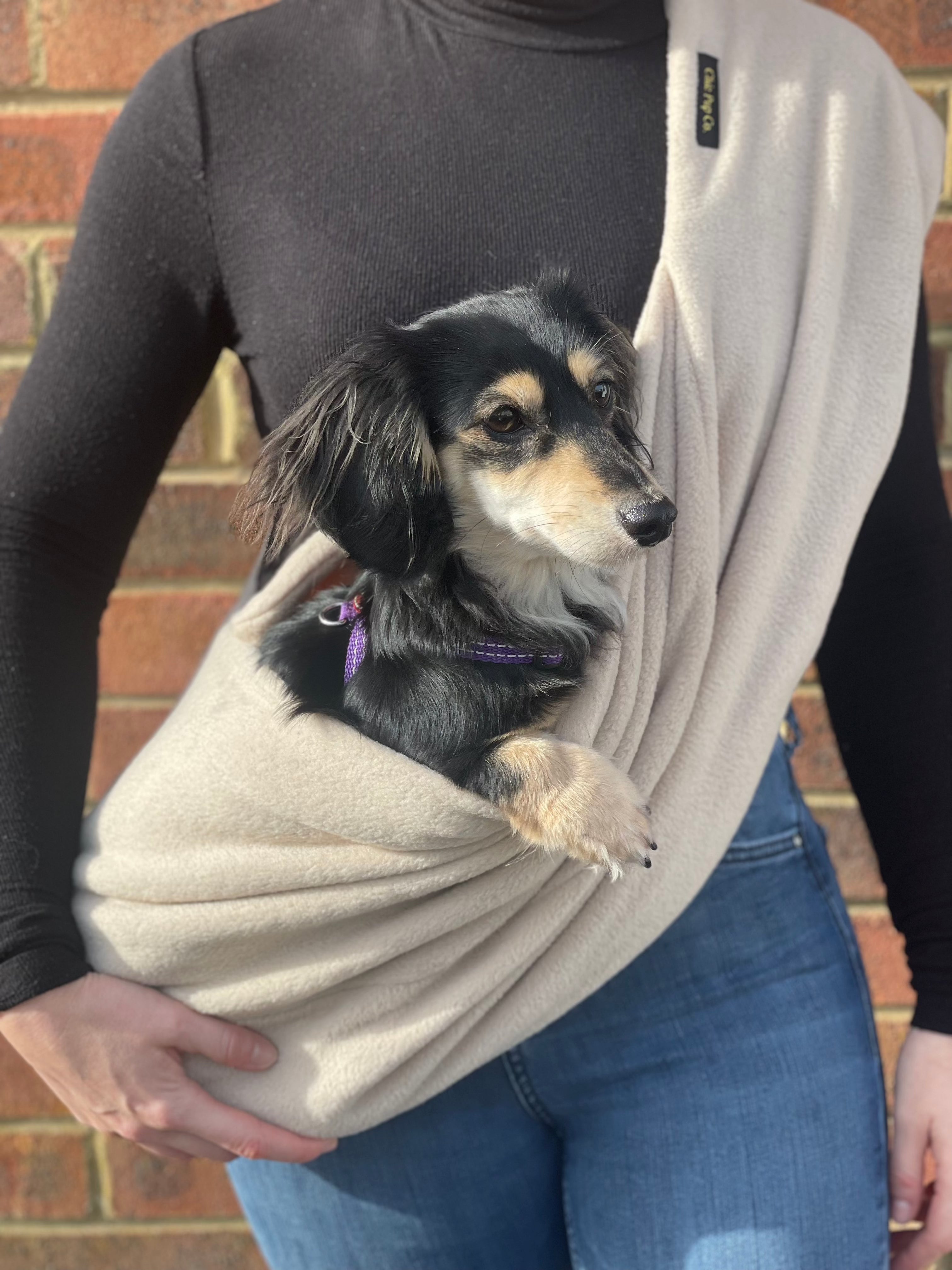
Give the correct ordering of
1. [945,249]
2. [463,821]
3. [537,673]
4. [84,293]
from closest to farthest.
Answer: [463,821]
[537,673]
[84,293]
[945,249]

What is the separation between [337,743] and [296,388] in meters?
0.43

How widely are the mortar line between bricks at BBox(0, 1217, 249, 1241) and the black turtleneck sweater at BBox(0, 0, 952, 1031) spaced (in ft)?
4.28

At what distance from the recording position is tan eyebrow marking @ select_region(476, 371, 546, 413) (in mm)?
1138

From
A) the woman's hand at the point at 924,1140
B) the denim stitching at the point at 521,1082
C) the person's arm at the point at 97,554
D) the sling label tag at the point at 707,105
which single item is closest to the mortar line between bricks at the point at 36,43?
the person's arm at the point at 97,554

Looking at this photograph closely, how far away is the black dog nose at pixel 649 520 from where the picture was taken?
→ 1.06 m

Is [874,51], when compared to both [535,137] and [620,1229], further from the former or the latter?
[620,1229]

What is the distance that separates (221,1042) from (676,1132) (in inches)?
20.3

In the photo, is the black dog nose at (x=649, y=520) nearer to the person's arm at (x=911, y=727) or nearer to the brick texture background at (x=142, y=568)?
the person's arm at (x=911, y=727)

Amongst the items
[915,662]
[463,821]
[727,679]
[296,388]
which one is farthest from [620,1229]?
[296,388]

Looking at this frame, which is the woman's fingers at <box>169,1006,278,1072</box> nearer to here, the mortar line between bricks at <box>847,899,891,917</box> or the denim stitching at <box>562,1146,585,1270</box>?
the denim stitching at <box>562,1146,585,1270</box>

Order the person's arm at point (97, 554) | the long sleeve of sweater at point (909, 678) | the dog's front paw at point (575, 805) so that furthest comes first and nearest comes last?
the long sleeve of sweater at point (909, 678) → the person's arm at point (97, 554) → the dog's front paw at point (575, 805)

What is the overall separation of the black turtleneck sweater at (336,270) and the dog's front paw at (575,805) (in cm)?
41

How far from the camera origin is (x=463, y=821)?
1.07 metres

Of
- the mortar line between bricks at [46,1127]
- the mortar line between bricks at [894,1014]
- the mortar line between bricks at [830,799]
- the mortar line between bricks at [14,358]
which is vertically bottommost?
the mortar line between bricks at [46,1127]
